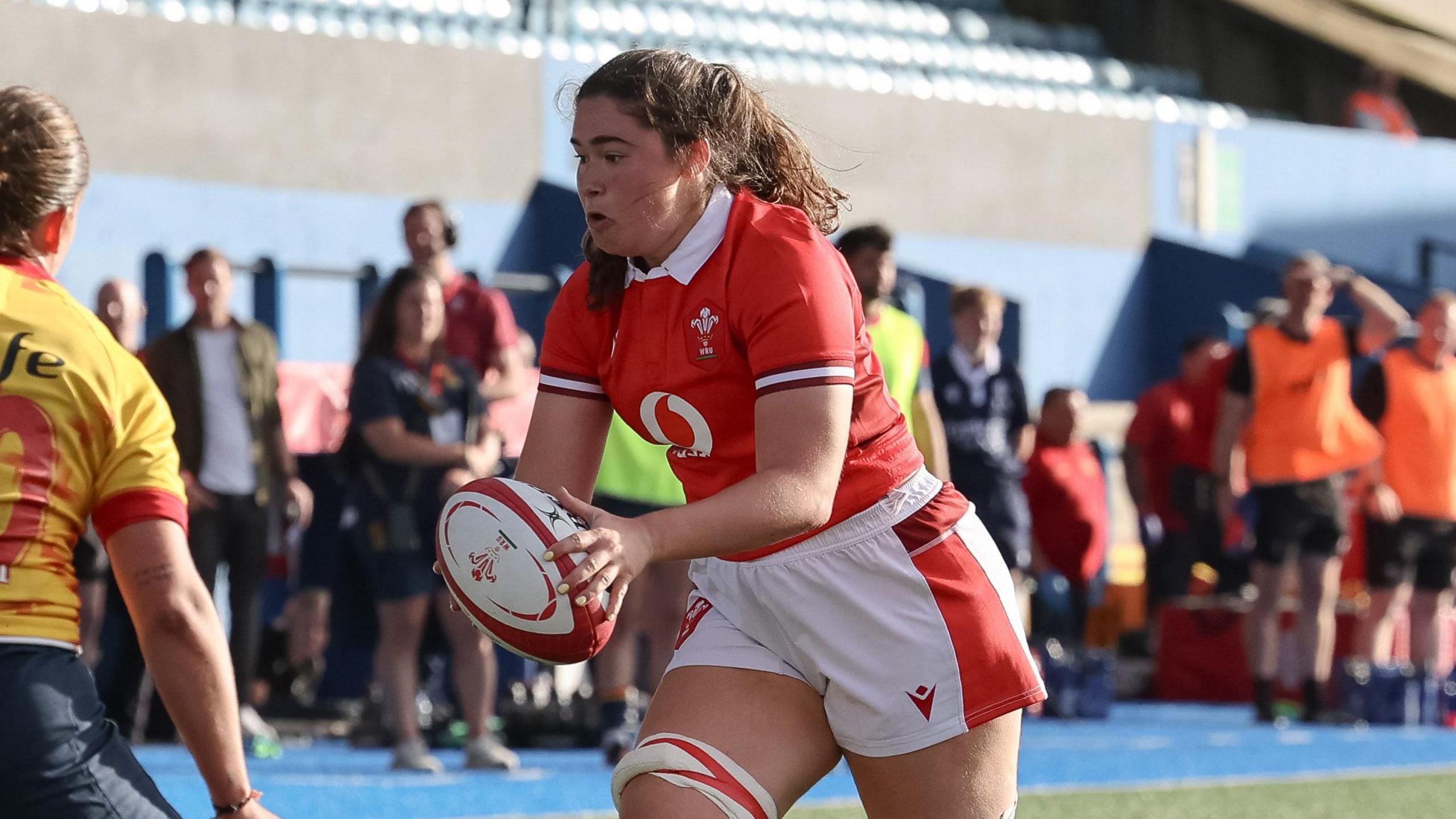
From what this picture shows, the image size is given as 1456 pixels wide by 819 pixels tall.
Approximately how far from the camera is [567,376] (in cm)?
294

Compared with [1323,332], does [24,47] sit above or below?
above

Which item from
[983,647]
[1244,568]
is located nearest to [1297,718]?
[1244,568]

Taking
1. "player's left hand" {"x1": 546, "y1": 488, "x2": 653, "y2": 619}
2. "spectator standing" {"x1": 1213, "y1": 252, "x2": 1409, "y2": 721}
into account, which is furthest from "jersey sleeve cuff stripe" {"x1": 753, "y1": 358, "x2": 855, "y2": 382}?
"spectator standing" {"x1": 1213, "y1": 252, "x2": 1409, "y2": 721}

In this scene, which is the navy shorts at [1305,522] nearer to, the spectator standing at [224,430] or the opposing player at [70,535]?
the spectator standing at [224,430]

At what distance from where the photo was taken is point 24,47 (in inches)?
430

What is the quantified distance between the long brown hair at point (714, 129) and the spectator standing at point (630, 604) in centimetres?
396

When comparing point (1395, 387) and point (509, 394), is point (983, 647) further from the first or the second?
point (1395, 387)

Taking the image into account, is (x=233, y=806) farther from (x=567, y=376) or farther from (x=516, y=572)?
(x=567, y=376)

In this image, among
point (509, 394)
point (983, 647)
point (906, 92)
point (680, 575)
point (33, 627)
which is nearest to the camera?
point (33, 627)

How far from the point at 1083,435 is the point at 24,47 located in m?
7.34

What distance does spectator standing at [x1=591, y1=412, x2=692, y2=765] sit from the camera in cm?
692

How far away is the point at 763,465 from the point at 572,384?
0.48 meters

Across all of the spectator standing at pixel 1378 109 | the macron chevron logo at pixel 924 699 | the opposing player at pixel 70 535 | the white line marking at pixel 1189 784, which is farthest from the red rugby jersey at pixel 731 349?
the spectator standing at pixel 1378 109

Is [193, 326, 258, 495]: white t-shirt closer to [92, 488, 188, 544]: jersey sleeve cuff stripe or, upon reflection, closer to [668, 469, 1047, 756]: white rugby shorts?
[668, 469, 1047, 756]: white rugby shorts
